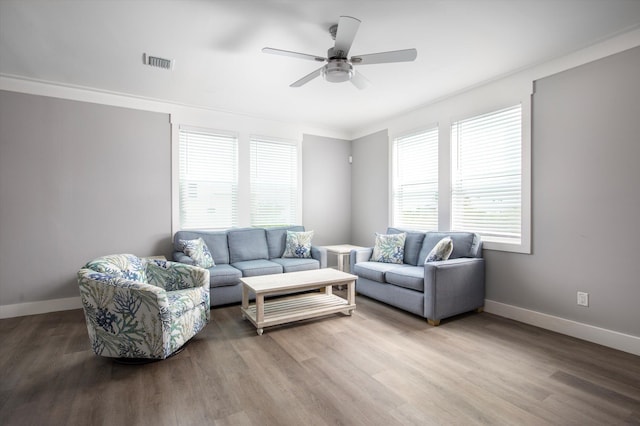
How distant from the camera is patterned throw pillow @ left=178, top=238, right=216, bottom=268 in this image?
13.3ft

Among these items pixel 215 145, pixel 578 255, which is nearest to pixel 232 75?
pixel 215 145

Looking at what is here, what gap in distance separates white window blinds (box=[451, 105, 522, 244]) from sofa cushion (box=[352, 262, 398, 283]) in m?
1.11

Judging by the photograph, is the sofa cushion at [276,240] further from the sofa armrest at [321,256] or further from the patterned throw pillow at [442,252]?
the patterned throw pillow at [442,252]

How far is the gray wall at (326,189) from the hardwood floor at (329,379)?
2.73m

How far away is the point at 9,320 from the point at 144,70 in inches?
125

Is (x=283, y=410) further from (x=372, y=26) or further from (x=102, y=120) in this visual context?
(x=102, y=120)

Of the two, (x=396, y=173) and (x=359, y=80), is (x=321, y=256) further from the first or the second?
(x=359, y=80)

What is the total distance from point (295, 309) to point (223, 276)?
3.46 ft

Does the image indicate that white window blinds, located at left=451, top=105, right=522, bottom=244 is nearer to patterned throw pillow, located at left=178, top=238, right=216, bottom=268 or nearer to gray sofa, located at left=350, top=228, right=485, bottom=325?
gray sofa, located at left=350, top=228, right=485, bottom=325

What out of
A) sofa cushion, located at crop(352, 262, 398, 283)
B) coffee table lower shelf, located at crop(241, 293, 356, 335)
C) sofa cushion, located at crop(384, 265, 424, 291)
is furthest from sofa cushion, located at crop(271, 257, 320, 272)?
sofa cushion, located at crop(384, 265, 424, 291)

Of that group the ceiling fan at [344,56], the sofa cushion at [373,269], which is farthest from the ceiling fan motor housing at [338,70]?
the sofa cushion at [373,269]

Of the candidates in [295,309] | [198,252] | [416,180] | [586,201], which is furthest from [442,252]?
[198,252]

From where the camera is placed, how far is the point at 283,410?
1.94 meters

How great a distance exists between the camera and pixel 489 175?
381 cm
